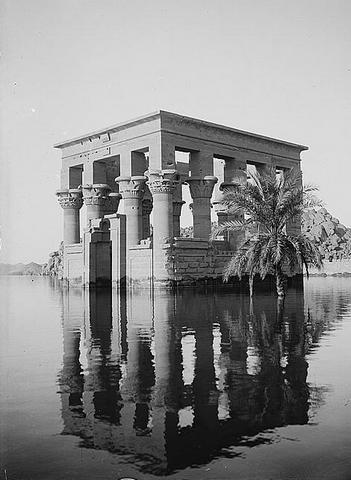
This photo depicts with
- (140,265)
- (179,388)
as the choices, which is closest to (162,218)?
(140,265)

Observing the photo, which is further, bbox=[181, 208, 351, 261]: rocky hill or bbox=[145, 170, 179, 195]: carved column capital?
bbox=[181, 208, 351, 261]: rocky hill

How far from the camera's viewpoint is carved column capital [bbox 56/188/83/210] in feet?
124

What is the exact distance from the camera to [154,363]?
8500 mm

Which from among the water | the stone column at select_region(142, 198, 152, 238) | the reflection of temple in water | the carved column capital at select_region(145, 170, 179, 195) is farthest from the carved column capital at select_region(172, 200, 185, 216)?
the water

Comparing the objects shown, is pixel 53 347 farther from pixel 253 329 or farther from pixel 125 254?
pixel 125 254

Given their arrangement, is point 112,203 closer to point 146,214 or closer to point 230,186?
point 146,214

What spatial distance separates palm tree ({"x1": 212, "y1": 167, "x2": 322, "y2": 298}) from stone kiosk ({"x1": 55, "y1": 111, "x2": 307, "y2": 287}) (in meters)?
7.32

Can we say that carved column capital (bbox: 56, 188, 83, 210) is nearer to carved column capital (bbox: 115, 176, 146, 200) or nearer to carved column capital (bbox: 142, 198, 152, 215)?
carved column capital (bbox: 142, 198, 152, 215)

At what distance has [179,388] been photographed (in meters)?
6.75

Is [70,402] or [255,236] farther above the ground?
[255,236]

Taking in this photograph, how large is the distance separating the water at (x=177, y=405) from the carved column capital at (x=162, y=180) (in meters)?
18.4

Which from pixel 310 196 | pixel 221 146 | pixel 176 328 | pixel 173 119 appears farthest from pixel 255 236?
pixel 221 146

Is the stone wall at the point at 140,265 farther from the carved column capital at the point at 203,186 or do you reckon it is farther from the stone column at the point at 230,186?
the stone column at the point at 230,186

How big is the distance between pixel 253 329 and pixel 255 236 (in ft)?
30.8
